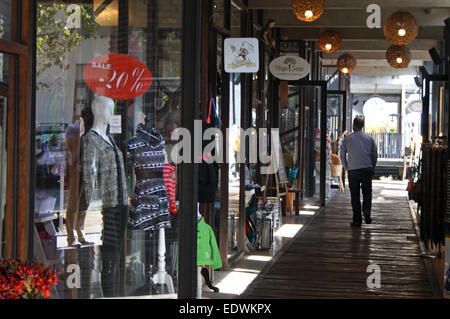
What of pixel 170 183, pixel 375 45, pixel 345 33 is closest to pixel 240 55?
pixel 170 183

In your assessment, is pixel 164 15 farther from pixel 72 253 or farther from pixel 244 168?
pixel 244 168

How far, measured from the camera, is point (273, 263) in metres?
7.13

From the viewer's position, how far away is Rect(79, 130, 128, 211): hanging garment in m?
4.59

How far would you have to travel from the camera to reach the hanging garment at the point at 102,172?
15.1ft

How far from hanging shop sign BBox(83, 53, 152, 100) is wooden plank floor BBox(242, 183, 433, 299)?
2006 millimetres

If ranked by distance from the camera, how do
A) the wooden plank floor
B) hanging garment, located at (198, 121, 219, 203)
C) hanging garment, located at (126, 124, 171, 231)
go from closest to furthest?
hanging garment, located at (126, 124, 171, 231) → hanging garment, located at (198, 121, 219, 203) → the wooden plank floor

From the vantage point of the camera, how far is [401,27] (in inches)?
326

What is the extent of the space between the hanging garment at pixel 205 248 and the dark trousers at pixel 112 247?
23.9 inches

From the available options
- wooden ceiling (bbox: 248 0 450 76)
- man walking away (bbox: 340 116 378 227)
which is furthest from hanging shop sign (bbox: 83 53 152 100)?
man walking away (bbox: 340 116 378 227)

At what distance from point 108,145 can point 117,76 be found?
0.49 meters

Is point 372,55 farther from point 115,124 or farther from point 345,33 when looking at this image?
point 115,124

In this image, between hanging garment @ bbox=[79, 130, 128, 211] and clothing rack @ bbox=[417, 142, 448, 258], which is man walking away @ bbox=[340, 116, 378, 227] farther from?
hanging garment @ bbox=[79, 130, 128, 211]
